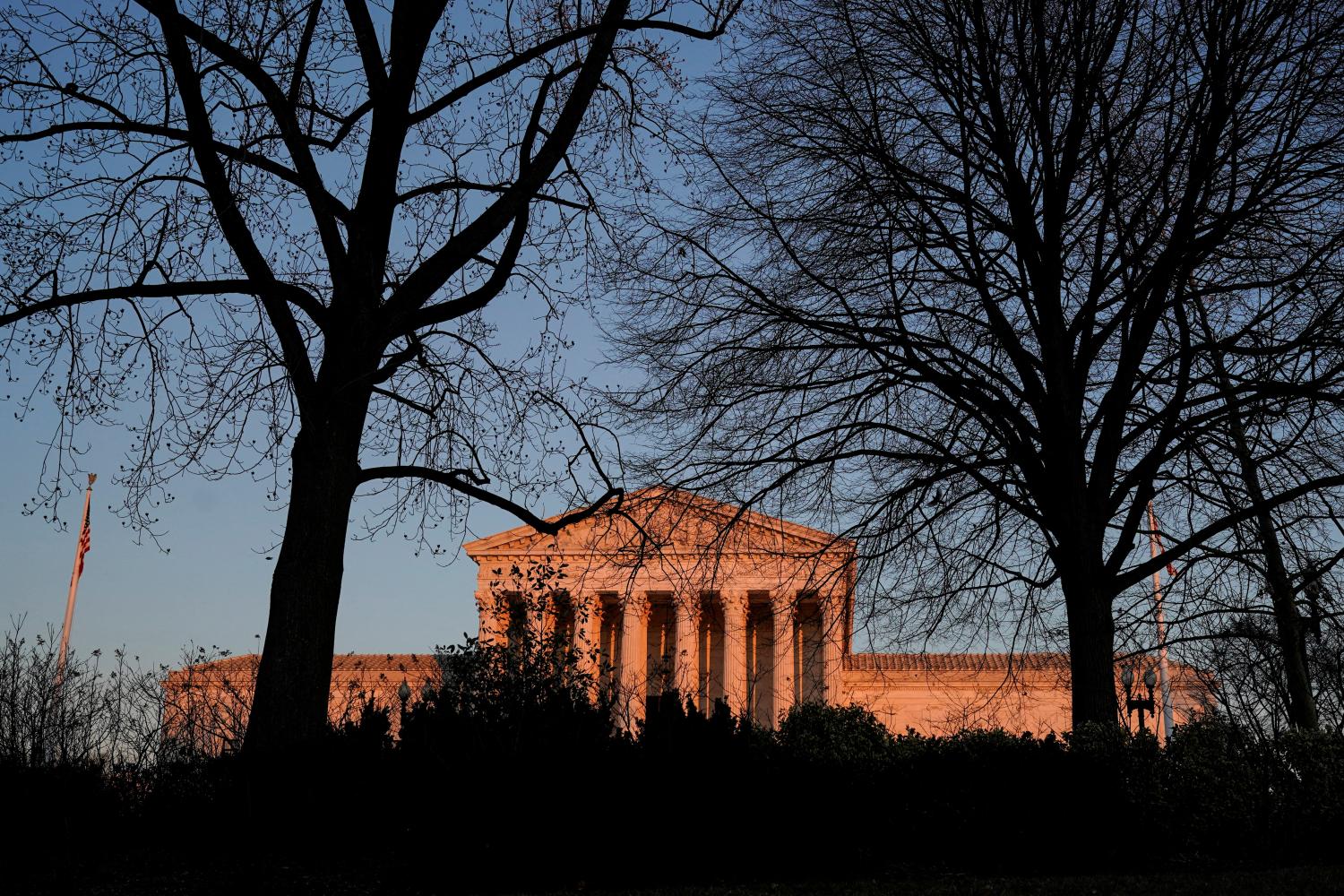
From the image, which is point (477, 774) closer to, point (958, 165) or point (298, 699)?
point (298, 699)

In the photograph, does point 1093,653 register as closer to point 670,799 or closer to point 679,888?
point 670,799

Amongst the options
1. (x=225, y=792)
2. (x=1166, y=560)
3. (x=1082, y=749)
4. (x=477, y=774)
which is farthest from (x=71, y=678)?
(x=1166, y=560)

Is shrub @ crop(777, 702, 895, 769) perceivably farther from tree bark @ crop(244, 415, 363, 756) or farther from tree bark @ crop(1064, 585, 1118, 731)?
tree bark @ crop(244, 415, 363, 756)

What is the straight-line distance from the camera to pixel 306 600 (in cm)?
986

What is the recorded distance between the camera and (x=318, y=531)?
33.0 ft

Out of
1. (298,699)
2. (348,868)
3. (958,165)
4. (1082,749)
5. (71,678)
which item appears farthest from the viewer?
(71,678)

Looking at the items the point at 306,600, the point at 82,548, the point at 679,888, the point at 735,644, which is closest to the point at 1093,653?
the point at 679,888

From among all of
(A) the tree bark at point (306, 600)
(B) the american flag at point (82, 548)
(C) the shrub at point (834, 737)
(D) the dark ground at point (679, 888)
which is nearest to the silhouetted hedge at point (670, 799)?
(C) the shrub at point (834, 737)

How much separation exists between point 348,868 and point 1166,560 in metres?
8.19

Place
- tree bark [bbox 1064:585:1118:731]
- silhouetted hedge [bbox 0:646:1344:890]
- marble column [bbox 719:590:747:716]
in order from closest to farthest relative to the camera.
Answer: silhouetted hedge [bbox 0:646:1344:890]
tree bark [bbox 1064:585:1118:731]
marble column [bbox 719:590:747:716]

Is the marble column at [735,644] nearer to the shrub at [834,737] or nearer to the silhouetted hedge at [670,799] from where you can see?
the shrub at [834,737]

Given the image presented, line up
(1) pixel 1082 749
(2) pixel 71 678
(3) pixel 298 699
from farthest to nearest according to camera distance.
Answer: (2) pixel 71 678
(1) pixel 1082 749
(3) pixel 298 699

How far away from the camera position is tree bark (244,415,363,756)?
31.6ft

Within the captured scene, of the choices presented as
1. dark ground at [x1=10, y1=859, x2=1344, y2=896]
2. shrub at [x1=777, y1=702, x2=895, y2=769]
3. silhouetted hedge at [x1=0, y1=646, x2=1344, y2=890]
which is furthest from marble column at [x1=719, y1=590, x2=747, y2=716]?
dark ground at [x1=10, y1=859, x2=1344, y2=896]
